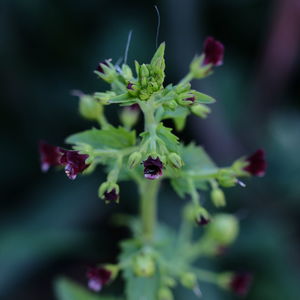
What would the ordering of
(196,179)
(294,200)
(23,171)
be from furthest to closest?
(23,171)
(294,200)
(196,179)

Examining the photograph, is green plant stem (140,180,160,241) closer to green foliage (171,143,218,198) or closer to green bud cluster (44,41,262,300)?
green bud cluster (44,41,262,300)

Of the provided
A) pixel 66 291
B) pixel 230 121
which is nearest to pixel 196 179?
pixel 66 291

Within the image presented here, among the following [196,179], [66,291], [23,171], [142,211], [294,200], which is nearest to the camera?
[196,179]

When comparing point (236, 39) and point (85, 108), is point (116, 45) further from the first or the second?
point (85, 108)

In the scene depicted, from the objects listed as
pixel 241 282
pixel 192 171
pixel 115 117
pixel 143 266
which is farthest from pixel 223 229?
pixel 115 117

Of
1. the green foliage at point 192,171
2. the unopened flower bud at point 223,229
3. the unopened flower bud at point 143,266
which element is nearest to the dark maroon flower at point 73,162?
the green foliage at point 192,171

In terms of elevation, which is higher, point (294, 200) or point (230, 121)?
point (230, 121)

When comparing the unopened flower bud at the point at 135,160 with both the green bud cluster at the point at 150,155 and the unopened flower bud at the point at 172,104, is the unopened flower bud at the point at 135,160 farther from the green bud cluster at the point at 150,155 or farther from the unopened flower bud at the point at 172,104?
the unopened flower bud at the point at 172,104
